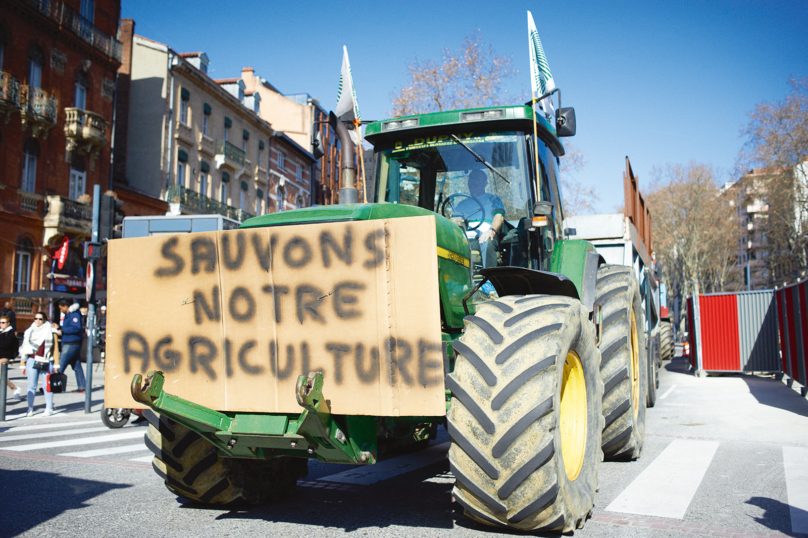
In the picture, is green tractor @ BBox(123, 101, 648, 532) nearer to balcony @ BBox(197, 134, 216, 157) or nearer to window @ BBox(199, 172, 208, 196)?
balcony @ BBox(197, 134, 216, 157)

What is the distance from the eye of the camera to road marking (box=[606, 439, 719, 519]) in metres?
4.73

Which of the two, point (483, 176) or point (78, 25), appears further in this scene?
point (78, 25)

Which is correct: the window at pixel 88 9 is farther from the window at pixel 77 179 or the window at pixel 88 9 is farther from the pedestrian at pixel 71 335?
the pedestrian at pixel 71 335

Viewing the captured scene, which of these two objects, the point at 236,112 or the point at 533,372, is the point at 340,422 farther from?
the point at 236,112

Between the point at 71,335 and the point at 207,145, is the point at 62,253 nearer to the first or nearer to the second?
the point at 207,145

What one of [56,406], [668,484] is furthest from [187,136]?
[668,484]

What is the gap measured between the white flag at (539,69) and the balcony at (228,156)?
32595 millimetres

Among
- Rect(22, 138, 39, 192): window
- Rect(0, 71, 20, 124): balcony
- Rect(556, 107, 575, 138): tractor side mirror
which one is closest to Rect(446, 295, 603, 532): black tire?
Rect(556, 107, 575, 138): tractor side mirror

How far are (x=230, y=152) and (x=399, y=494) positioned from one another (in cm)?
3481

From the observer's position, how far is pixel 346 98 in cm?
626

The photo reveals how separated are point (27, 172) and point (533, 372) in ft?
86.9

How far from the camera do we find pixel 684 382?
17062mm

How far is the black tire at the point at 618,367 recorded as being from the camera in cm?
582

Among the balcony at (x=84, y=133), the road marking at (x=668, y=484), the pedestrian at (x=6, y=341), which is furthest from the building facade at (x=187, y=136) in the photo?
the road marking at (x=668, y=484)
